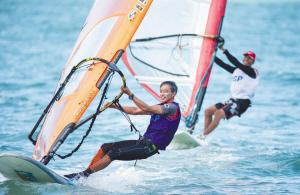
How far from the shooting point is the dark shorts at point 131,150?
16.5 ft

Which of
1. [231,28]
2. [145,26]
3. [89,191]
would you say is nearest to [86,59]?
[89,191]

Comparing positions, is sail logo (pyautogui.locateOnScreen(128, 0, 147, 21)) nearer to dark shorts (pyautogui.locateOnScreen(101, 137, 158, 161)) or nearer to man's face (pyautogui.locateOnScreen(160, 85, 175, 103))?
man's face (pyautogui.locateOnScreen(160, 85, 175, 103))

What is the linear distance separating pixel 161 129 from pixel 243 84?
2.93 m

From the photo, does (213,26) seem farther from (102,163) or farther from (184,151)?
(102,163)

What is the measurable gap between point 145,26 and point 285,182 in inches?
154

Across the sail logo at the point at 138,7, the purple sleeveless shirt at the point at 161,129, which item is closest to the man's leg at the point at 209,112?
the purple sleeveless shirt at the point at 161,129

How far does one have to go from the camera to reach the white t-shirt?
24.7ft

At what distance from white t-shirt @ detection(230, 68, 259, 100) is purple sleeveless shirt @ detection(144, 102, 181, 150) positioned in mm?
2777

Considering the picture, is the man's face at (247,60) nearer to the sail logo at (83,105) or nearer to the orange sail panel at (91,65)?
the orange sail panel at (91,65)

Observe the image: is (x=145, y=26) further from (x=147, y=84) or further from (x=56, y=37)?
(x=56, y=37)

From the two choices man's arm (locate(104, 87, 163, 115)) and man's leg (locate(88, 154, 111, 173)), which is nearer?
man's arm (locate(104, 87, 163, 115))

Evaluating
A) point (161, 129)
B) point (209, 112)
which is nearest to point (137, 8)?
point (161, 129)

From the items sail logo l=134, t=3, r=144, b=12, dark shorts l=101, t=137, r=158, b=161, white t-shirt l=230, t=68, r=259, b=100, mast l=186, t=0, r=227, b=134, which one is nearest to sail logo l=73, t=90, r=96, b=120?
dark shorts l=101, t=137, r=158, b=161

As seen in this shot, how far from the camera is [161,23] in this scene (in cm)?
824
